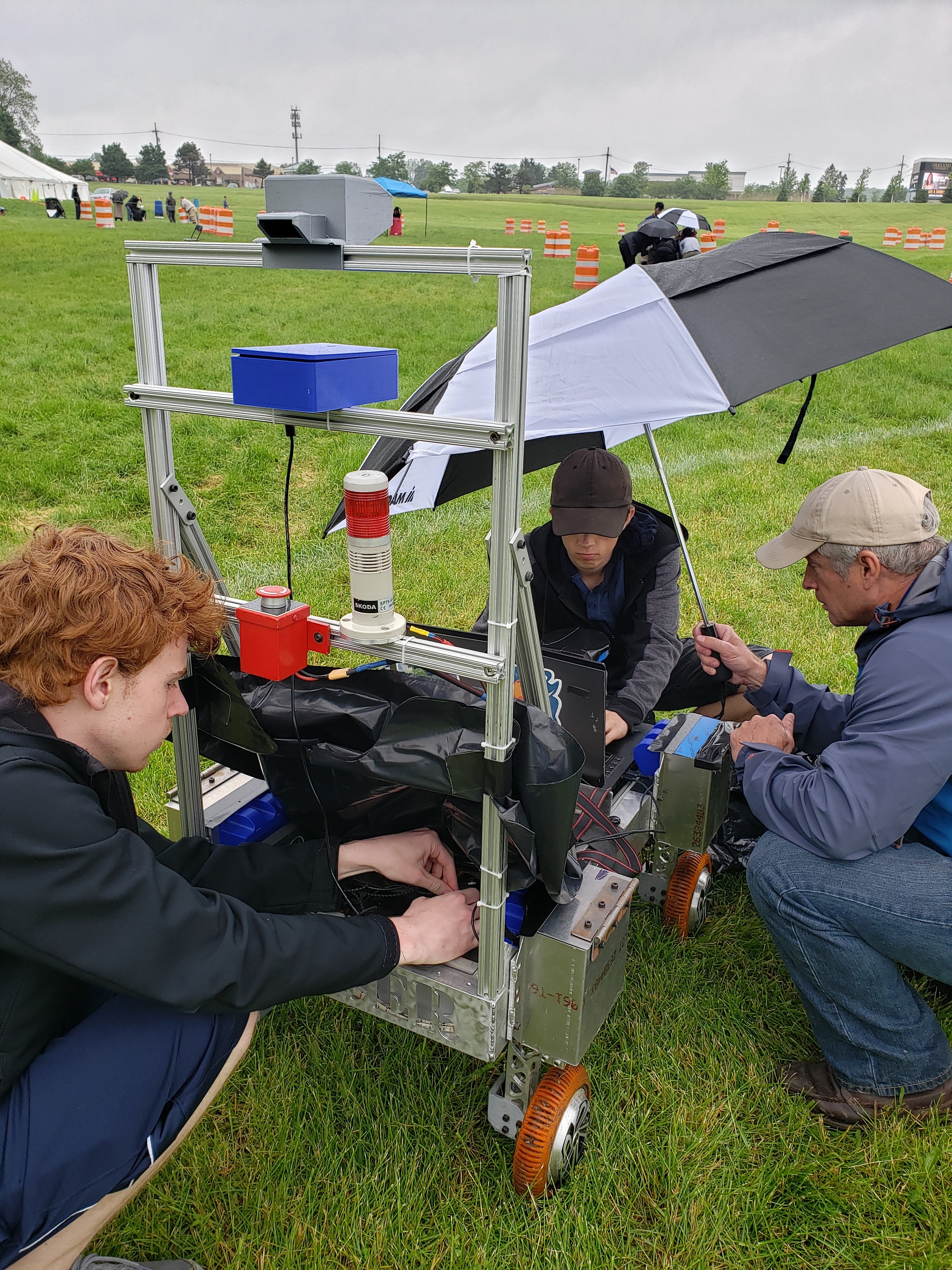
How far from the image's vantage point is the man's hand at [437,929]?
1983mm

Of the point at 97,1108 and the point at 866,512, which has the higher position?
the point at 866,512

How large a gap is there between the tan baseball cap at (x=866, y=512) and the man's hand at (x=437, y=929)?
1.32 m

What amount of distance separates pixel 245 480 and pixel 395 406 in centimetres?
149

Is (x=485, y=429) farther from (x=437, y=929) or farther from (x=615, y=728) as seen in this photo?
(x=615, y=728)

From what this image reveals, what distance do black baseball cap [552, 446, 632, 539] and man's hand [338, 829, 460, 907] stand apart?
4.15ft

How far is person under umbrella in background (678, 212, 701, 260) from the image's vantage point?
15.0ft

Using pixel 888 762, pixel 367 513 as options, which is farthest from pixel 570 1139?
pixel 367 513

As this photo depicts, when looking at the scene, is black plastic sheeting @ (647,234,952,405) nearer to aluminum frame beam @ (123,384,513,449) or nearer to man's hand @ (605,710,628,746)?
Result: aluminum frame beam @ (123,384,513,449)

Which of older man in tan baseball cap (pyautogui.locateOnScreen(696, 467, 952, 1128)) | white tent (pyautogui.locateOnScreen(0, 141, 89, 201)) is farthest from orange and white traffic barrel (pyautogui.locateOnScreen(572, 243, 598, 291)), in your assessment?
white tent (pyautogui.locateOnScreen(0, 141, 89, 201))

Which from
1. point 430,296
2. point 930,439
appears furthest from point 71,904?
point 430,296

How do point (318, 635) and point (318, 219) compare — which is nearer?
point (318, 219)

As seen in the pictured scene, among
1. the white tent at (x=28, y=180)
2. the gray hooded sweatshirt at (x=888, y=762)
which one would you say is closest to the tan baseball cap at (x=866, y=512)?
the gray hooded sweatshirt at (x=888, y=762)

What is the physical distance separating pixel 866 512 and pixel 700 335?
0.64 m

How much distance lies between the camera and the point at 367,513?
5.63 feet
